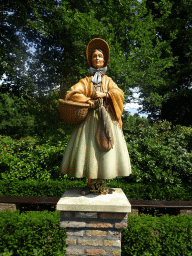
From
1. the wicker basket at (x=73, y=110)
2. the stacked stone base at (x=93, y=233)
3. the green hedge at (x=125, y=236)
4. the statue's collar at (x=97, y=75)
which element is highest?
the statue's collar at (x=97, y=75)

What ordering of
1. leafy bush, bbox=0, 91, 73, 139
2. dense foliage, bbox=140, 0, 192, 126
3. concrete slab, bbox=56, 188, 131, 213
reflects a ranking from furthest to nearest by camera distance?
1. dense foliage, bbox=140, 0, 192, 126
2. leafy bush, bbox=0, 91, 73, 139
3. concrete slab, bbox=56, 188, 131, 213

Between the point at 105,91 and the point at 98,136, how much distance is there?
26.6 inches

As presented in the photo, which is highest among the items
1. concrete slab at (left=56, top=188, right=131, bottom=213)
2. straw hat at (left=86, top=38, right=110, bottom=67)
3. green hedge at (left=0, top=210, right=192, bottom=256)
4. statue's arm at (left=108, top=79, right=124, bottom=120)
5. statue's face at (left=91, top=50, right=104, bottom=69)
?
straw hat at (left=86, top=38, right=110, bottom=67)

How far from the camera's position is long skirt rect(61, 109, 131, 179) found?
2516mm

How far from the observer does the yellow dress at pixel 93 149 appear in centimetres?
252

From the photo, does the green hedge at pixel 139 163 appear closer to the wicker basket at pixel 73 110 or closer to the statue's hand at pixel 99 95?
the wicker basket at pixel 73 110

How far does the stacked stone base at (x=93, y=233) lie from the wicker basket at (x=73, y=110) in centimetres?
123

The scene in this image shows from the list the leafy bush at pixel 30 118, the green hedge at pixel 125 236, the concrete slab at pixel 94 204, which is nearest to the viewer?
the concrete slab at pixel 94 204

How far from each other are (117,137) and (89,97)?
2.30 ft

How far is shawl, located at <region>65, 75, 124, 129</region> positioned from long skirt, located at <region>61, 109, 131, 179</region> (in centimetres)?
13

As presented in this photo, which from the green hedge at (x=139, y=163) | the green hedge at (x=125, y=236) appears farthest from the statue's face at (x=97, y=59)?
the green hedge at (x=139, y=163)

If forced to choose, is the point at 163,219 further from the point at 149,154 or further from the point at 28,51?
the point at 28,51

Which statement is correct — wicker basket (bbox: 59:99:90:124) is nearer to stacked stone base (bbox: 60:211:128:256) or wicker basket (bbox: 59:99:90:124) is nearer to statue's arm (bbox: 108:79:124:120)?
statue's arm (bbox: 108:79:124:120)

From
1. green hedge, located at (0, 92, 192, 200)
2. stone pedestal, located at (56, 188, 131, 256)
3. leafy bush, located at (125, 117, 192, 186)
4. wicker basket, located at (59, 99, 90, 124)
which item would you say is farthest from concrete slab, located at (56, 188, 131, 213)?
leafy bush, located at (125, 117, 192, 186)
